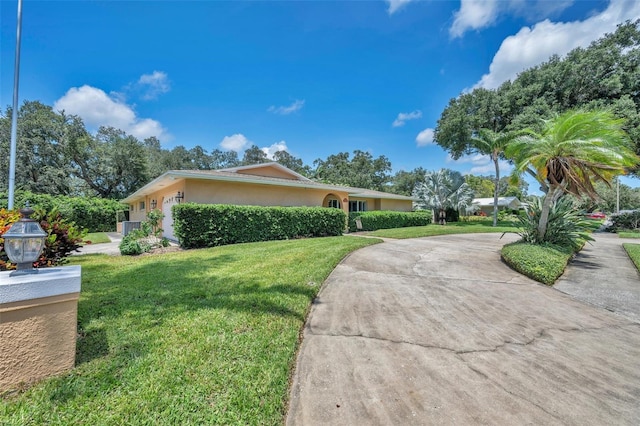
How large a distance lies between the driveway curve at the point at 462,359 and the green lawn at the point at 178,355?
35cm

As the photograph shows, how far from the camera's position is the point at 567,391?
225 centimetres

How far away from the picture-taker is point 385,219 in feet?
61.9

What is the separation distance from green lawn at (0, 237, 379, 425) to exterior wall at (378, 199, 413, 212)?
1929 cm

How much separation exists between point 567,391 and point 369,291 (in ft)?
9.31

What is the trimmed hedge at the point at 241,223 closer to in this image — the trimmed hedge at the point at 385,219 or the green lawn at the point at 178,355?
the trimmed hedge at the point at 385,219

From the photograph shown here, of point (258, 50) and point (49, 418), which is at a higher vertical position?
point (258, 50)

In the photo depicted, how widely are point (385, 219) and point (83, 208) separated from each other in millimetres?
23654

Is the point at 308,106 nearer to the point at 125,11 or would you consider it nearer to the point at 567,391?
the point at 125,11

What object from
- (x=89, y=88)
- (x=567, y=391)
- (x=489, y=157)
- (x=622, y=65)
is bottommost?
(x=567, y=391)

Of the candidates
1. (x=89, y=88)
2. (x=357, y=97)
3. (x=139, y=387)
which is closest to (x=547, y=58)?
(x=357, y=97)

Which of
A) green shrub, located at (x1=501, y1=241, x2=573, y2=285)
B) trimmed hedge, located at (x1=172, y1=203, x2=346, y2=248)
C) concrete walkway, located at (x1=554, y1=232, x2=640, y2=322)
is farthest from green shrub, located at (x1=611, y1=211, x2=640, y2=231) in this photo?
trimmed hedge, located at (x1=172, y1=203, x2=346, y2=248)

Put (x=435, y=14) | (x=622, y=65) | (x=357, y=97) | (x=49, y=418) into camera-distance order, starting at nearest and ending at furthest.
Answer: (x=49, y=418) < (x=435, y=14) < (x=357, y=97) < (x=622, y=65)

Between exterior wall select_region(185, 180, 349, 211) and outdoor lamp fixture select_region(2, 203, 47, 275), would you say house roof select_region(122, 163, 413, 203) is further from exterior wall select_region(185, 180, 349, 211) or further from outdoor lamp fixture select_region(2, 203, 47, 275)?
outdoor lamp fixture select_region(2, 203, 47, 275)

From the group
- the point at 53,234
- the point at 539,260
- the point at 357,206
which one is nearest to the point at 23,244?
the point at 53,234
